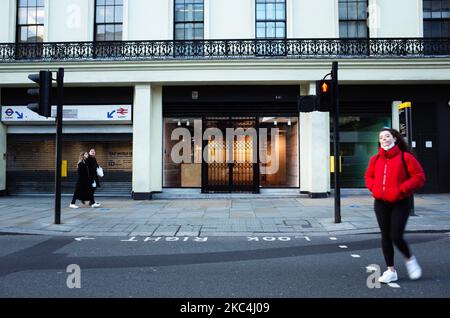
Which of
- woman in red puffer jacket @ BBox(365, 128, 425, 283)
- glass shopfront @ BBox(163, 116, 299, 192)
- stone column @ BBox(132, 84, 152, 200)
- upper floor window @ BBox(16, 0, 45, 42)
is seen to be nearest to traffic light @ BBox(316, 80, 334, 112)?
woman in red puffer jacket @ BBox(365, 128, 425, 283)

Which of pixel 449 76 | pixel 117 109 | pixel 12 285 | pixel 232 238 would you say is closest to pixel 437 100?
pixel 449 76

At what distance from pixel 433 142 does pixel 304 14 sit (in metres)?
6.96

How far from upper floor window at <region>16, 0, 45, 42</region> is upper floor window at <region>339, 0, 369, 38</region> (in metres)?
11.7

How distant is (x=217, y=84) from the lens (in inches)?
552

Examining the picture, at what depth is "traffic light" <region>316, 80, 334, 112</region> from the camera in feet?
28.6

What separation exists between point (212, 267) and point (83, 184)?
24.5 feet

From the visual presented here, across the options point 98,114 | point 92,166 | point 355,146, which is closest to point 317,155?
point 355,146

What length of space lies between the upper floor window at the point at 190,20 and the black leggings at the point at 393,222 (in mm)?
11614

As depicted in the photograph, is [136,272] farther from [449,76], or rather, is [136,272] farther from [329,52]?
[449,76]

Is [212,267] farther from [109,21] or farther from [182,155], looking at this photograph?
[109,21]

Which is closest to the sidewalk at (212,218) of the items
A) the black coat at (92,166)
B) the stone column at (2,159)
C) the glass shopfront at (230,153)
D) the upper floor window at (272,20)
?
the black coat at (92,166)

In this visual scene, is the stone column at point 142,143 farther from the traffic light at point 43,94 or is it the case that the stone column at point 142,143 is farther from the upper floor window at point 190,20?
the traffic light at point 43,94
